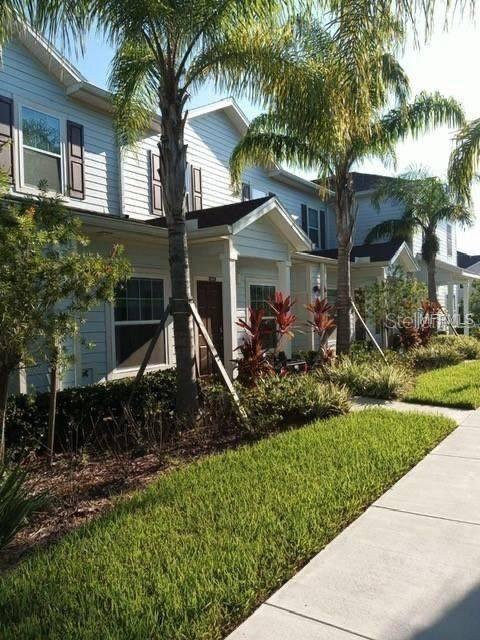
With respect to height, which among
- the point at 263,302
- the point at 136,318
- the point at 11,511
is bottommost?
the point at 11,511

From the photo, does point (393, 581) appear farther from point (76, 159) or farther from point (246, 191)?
point (246, 191)

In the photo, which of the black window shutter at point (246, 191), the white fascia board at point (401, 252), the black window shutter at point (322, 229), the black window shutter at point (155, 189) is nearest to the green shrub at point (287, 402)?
the black window shutter at point (155, 189)

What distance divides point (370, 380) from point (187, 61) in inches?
245

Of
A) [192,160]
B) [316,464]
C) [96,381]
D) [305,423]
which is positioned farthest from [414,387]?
[192,160]

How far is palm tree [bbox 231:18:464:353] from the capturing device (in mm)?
7555

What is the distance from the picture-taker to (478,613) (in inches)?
110

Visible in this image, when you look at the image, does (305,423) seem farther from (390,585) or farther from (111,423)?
(390,585)

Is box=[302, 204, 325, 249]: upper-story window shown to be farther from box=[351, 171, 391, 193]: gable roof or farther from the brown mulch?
the brown mulch

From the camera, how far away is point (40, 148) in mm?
9812

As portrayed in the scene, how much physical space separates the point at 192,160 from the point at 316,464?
10.3 metres

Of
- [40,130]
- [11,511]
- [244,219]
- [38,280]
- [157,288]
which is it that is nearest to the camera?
[11,511]

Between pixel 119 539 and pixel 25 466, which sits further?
pixel 25 466

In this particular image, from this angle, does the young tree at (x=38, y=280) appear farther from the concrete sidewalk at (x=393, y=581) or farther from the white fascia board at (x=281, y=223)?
the white fascia board at (x=281, y=223)

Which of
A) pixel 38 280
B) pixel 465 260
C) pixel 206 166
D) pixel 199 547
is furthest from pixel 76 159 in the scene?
pixel 465 260
